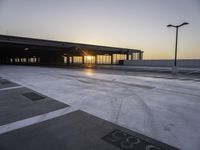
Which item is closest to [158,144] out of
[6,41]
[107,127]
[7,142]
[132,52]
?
[107,127]

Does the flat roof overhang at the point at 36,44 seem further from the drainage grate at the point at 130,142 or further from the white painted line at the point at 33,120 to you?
the drainage grate at the point at 130,142

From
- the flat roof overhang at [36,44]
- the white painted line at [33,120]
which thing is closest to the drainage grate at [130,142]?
the white painted line at [33,120]

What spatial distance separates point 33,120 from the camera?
377cm

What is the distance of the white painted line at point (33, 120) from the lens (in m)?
3.32

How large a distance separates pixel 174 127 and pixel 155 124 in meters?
0.43

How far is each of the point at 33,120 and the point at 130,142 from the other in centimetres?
259

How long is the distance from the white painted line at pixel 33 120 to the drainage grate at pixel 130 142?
1871 mm

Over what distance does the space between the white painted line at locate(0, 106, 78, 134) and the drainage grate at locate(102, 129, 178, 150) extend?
6.14 ft

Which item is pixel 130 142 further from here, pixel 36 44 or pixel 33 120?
pixel 36 44

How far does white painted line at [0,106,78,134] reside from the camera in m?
3.32

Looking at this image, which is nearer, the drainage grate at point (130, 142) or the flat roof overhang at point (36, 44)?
the drainage grate at point (130, 142)

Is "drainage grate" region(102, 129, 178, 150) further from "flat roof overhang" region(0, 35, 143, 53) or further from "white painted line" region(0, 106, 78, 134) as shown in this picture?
"flat roof overhang" region(0, 35, 143, 53)

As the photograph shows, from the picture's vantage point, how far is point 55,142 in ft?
9.05

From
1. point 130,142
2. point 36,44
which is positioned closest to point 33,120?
point 130,142
